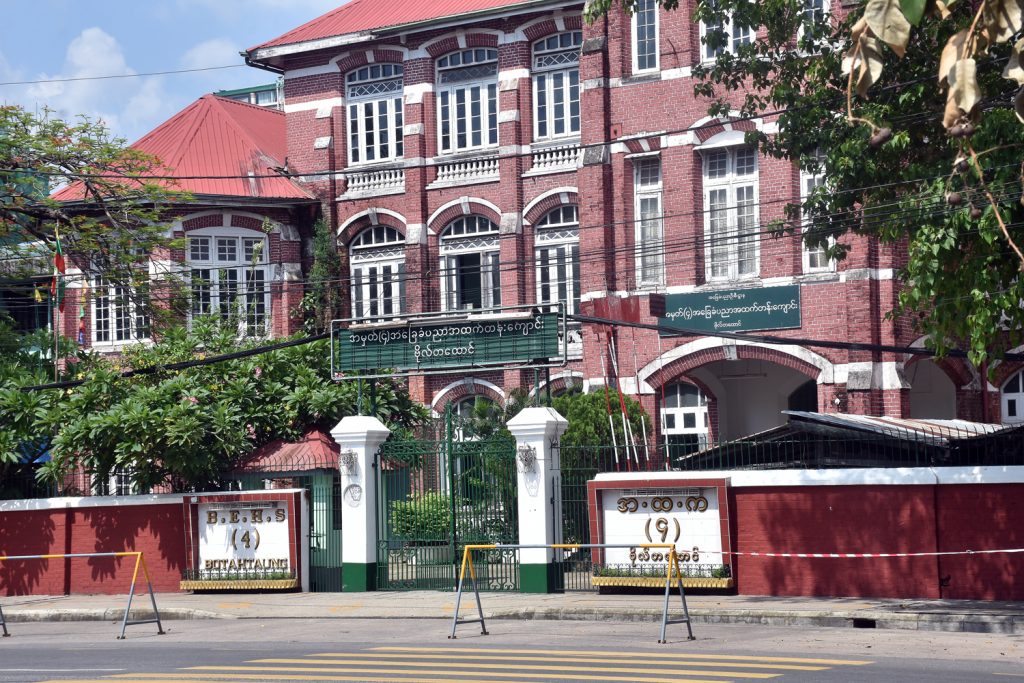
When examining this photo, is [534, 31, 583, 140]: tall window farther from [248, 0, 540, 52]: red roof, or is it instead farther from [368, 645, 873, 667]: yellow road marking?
[368, 645, 873, 667]: yellow road marking

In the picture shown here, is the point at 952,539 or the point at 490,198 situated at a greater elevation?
the point at 490,198

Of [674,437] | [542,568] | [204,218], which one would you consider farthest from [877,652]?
[204,218]

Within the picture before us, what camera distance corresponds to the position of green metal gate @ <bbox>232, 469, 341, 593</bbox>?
21719mm

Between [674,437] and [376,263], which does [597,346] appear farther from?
[376,263]

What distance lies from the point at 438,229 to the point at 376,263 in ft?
6.58

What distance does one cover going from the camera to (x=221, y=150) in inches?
1481

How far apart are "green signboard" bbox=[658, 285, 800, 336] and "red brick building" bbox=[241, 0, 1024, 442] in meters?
0.04

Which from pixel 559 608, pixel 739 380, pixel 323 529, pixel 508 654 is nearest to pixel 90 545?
pixel 323 529

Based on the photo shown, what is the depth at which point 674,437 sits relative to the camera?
32312mm

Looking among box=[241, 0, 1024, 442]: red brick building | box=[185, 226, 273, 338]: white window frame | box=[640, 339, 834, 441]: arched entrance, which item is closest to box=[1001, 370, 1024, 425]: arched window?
box=[241, 0, 1024, 442]: red brick building

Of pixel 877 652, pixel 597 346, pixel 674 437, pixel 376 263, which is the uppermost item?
pixel 376 263

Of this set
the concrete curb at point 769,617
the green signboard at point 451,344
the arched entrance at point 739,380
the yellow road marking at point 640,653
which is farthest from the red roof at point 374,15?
the yellow road marking at point 640,653

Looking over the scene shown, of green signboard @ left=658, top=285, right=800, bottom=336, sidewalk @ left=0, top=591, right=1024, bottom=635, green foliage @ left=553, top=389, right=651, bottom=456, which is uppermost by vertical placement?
green signboard @ left=658, top=285, right=800, bottom=336

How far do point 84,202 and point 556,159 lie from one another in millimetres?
11475
